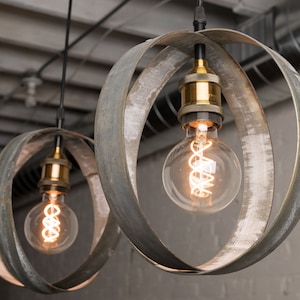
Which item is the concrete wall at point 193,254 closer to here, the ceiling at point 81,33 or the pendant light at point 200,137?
the ceiling at point 81,33

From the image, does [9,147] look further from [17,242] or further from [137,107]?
[137,107]

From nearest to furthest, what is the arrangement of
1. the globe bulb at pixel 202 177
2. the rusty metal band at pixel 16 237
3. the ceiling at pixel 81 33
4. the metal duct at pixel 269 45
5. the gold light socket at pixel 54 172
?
1. the globe bulb at pixel 202 177
2. the rusty metal band at pixel 16 237
3. the gold light socket at pixel 54 172
4. the metal duct at pixel 269 45
5. the ceiling at pixel 81 33

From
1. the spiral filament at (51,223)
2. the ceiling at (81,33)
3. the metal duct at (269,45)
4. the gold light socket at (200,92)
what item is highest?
the ceiling at (81,33)

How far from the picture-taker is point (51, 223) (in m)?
1.39

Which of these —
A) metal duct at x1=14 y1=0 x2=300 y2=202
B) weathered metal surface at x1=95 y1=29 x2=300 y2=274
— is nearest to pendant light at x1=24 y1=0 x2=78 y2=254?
weathered metal surface at x1=95 y1=29 x2=300 y2=274

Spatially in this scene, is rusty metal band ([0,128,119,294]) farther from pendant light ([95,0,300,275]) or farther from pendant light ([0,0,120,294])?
pendant light ([95,0,300,275])

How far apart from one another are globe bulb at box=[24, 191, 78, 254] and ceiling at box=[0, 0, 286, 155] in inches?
36.2

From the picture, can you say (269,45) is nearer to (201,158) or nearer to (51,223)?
(51,223)

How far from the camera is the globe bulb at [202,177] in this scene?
0.81 m

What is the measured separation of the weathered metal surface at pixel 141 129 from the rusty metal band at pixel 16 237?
1.13 feet

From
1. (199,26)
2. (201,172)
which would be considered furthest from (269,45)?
(201,172)

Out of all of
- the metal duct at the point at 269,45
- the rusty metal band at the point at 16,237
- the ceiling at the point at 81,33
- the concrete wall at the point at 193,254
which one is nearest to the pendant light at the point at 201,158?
the rusty metal band at the point at 16,237

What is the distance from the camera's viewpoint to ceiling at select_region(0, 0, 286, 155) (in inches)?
84.6

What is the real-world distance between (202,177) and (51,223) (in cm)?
68
